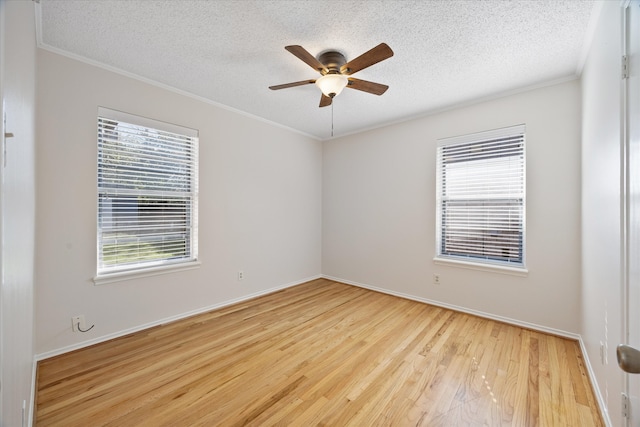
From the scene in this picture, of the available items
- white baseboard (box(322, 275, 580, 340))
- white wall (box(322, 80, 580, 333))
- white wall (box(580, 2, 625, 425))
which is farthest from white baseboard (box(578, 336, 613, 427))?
white wall (box(322, 80, 580, 333))

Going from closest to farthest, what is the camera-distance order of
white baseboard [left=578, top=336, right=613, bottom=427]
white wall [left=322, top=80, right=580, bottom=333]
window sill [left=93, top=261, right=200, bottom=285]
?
white baseboard [left=578, top=336, right=613, bottom=427], window sill [left=93, top=261, right=200, bottom=285], white wall [left=322, top=80, right=580, bottom=333]

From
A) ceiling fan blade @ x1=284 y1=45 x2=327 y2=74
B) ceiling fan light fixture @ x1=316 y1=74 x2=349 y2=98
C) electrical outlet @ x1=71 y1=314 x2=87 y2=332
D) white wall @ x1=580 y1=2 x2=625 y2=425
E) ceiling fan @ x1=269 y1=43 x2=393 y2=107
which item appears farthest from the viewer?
electrical outlet @ x1=71 y1=314 x2=87 y2=332

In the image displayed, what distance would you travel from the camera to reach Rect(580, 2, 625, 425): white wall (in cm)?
136

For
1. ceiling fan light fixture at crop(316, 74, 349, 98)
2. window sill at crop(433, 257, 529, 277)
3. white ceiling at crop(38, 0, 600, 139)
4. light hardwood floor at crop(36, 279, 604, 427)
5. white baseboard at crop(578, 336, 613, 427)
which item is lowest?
light hardwood floor at crop(36, 279, 604, 427)

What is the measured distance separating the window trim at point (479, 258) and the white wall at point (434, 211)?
0.05 metres

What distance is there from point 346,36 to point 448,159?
2.20 meters

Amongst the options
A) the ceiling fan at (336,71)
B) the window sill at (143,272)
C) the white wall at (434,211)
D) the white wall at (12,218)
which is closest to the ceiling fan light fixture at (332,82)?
the ceiling fan at (336,71)

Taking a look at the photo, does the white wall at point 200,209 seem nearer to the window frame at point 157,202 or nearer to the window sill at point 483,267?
the window frame at point 157,202

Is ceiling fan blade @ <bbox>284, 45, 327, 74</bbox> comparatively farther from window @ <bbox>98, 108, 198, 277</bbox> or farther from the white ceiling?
window @ <bbox>98, 108, 198, 277</bbox>

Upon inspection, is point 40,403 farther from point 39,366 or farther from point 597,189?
point 597,189

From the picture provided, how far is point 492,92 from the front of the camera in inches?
Answer: 117

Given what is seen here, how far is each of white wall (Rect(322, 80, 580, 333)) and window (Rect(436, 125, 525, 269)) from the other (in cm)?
10

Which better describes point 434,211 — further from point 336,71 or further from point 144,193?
point 144,193

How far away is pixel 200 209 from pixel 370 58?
255 centimetres
